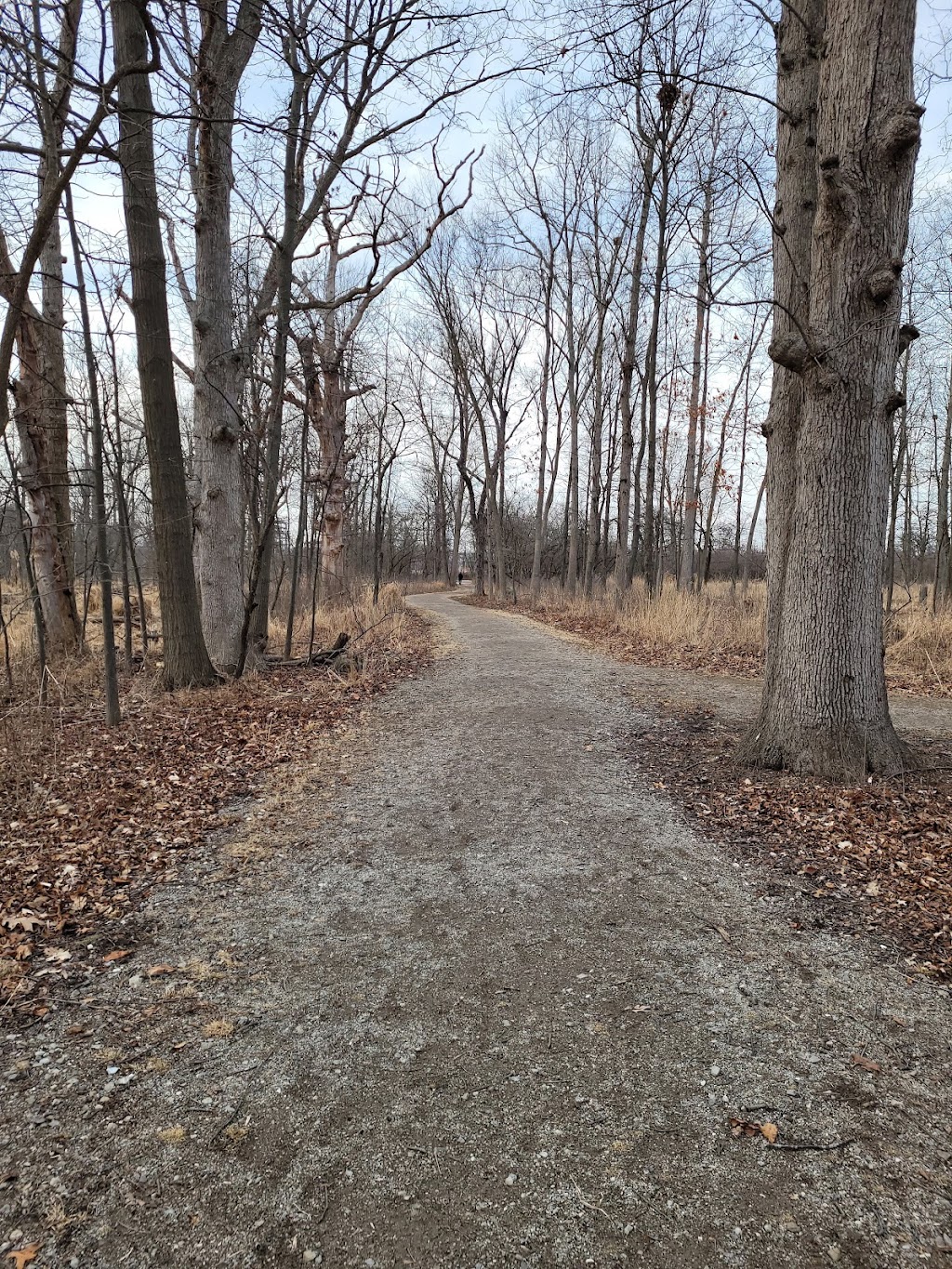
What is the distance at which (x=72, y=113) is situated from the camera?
4.55 metres

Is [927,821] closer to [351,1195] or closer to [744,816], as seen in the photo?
[744,816]

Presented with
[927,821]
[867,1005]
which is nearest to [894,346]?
[927,821]

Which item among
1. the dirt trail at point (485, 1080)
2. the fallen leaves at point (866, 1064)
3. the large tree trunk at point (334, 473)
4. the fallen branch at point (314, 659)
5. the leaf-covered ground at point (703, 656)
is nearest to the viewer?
the dirt trail at point (485, 1080)

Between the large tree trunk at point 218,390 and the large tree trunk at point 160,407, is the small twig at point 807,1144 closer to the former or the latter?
the large tree trunk at point 160,407

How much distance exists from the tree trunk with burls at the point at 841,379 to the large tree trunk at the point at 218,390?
6.00 m

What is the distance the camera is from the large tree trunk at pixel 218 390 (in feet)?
24.6

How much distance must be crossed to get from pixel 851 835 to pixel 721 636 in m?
8.12

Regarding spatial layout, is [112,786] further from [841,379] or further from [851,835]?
[841,379]

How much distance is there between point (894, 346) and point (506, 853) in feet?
14.0

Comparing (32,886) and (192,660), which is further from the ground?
(192,660)

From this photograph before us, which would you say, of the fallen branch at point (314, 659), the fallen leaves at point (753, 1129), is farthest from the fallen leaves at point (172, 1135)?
the fallen branch at point (314, 659)

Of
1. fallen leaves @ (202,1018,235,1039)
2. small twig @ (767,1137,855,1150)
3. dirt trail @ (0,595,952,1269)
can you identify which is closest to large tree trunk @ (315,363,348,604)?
dirt trail @ (0,595,952,1269)

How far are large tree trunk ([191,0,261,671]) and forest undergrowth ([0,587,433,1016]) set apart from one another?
3.37 ft

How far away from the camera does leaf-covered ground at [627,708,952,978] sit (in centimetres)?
303
